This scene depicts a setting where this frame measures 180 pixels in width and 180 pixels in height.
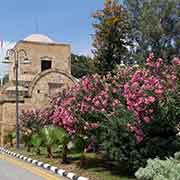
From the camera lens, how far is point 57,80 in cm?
4469

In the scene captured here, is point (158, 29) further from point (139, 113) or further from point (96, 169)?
point (139, 113)

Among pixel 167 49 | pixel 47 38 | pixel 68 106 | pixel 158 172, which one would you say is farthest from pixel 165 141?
pixel 47 38

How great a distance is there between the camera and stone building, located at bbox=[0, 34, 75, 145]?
42591 mm

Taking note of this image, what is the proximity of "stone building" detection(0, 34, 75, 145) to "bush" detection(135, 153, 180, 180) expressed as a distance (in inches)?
1181

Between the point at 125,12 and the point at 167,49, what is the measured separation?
524 cm

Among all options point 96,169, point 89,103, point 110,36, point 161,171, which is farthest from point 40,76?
point 161,171

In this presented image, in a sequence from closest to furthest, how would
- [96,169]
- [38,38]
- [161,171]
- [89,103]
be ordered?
1. [161,171]
2. [89,103]
3. [96,169]
4. [38,38]

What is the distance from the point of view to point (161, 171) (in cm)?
972

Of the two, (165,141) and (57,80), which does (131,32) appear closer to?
(57,80)

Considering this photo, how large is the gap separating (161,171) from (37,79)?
115 ft

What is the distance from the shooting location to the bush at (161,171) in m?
9.15

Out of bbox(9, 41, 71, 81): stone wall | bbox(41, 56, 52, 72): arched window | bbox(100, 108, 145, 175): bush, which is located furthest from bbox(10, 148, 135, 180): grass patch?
bbox(41, 56, 52, 72): arched window

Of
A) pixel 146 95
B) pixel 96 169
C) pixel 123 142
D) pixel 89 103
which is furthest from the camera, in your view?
pixel 96 169

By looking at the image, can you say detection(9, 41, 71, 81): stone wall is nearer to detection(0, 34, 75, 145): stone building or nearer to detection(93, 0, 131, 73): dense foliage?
detection(0, 34, 75, 145): stone building
